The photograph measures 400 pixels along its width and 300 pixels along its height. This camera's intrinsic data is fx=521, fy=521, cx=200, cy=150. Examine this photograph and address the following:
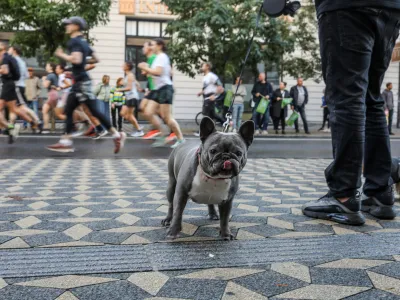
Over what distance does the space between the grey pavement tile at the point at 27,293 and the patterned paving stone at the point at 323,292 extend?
3.21 ft

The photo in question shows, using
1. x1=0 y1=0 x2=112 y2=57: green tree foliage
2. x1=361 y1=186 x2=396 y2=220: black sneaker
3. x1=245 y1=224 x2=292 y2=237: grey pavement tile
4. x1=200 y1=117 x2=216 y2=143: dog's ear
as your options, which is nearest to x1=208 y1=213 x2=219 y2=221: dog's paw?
x1=245 y1=224 x2=292 y2=237: grey pavement tile

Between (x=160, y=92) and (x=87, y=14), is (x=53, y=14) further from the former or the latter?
(x=160, y=92)

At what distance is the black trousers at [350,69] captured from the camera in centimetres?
354

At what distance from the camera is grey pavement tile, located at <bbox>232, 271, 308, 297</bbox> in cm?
235

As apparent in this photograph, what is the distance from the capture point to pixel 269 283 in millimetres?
2441

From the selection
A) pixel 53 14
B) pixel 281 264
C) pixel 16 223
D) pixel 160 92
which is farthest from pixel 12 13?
pixel 281 264

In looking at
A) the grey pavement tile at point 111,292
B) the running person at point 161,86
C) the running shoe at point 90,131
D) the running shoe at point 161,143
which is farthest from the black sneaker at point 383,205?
the running shoe at point 90,131

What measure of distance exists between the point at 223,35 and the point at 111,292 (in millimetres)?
17714

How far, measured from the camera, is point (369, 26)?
3.57m

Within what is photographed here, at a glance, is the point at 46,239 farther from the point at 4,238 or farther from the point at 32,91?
the point at 32,91

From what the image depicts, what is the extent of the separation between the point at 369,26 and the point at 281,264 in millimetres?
1822

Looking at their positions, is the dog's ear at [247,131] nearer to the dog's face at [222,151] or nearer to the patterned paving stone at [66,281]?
the dog's face at [222,151]

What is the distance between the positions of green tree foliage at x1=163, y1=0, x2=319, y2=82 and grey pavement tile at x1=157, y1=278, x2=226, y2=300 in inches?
658

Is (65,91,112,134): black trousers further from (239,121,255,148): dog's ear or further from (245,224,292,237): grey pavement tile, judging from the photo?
(239,121,255,148): dog's ear
